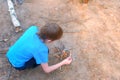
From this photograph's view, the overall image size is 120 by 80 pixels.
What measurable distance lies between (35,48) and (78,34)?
38.2 inches

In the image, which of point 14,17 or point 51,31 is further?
point 14,17

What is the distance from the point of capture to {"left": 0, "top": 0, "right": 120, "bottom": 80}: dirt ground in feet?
8.87

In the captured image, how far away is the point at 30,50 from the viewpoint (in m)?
2.38

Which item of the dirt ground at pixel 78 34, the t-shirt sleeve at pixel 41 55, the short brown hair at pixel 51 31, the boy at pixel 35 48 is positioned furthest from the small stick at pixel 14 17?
the short brown hair at pixel 51 31

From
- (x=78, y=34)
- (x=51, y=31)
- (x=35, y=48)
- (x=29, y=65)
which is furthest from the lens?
(x=78, y=34)

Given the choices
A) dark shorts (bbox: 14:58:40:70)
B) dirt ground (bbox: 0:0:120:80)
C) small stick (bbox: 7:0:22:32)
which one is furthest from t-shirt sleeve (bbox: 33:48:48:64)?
small stick (bbox: 7:0:22:32)

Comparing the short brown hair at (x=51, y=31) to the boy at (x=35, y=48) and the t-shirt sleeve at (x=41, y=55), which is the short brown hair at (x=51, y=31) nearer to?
the boy at (x=35, y=48)

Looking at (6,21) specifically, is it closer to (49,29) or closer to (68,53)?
(68,53)

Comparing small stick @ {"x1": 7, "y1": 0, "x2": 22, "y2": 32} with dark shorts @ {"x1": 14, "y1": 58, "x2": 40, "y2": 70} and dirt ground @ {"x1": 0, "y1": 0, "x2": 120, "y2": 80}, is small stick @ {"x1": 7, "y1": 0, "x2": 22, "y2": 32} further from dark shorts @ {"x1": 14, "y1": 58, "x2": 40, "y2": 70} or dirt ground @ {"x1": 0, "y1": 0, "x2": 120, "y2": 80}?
dark shorts @ {"x1": 14, "y1": 58, "x2": 40, "y2": 70}

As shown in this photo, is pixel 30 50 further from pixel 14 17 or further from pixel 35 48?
pixel 14 17

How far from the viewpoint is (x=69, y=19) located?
3.40m

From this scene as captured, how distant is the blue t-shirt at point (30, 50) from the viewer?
2.34 metres

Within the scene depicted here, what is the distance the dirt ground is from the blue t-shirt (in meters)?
0.29

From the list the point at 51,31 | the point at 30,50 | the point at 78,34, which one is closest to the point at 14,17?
the point at 78,34
